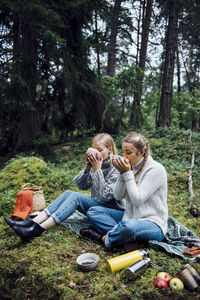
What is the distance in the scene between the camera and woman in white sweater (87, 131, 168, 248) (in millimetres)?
2463

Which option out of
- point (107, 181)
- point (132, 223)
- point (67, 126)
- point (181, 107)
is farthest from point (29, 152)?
point (181, 107)

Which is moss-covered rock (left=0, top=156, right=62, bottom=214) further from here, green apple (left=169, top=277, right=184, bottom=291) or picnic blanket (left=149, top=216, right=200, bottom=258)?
green apple (left=169, top=277, right=184, bottom=291)

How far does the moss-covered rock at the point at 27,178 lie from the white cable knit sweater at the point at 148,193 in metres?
2.42

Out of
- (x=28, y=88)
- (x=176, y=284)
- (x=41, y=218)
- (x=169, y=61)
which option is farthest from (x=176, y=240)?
(x=169, y=61)

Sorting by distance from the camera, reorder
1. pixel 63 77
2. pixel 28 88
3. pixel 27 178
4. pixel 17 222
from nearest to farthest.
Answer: pixel 17 222, pixel 27 178, pixel 28 88, pixel 63 77

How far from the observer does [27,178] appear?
4.70 meters

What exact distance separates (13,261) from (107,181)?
1421mm

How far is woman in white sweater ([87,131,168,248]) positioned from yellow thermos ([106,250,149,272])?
0.62 feet

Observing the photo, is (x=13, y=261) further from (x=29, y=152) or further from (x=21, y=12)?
(x=21, y=12)

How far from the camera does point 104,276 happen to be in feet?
7.39

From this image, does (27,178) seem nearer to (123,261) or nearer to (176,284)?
(123,261)

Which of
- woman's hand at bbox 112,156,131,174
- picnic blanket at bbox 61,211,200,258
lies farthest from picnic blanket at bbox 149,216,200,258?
woman's hand at bbox 112,156,131,174

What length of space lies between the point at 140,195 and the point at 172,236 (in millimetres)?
816

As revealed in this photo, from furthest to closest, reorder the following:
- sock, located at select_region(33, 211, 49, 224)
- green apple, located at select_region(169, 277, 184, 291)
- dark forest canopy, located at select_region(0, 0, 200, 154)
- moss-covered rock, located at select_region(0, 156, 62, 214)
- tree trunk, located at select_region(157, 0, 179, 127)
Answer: tree trunk, located at select_region(157, 0, 179, 127), dark forest canopy, located at select_region(0, 0, 200, 154), moss-covered rock, located at select_region(0, 156, 62, 214), sock, located at select_region(33, 211, 49, 224), green apple, located at select_region(169, 277, 184, 291)
